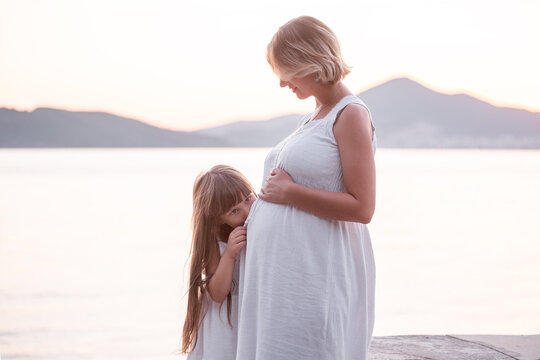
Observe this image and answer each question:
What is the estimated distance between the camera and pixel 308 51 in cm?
229

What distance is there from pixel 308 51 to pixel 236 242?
2.53 feet

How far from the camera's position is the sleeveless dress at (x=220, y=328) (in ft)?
8.61

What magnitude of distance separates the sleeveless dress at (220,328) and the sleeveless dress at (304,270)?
0.23 m

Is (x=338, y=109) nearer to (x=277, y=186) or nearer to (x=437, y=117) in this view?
(x=277, y=186)

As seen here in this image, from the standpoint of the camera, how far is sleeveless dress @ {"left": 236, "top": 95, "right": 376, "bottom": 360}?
2.31 metres

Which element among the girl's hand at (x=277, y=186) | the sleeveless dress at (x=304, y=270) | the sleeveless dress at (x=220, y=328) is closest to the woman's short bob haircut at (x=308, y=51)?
the sleeveless dress at (x=304, y=270)

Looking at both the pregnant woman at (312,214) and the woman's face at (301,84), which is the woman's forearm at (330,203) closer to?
the pregnant woman at (312,214)

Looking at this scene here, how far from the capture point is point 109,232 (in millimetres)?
18766

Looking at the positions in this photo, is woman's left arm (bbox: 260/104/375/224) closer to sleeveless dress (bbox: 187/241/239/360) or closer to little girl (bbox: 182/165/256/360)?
little girl (bbox: 182/165/256/360)

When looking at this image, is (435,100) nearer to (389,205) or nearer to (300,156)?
(389,205)

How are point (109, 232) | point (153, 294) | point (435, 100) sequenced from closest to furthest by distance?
point (153, 294) → point (109, 232) → point (435, 100)

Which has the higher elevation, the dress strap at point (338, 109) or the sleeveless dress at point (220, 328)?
the dress strap at point (338, 109)

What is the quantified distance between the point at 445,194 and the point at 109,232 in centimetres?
2034

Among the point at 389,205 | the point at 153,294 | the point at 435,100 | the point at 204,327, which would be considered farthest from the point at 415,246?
the point at 435,100
